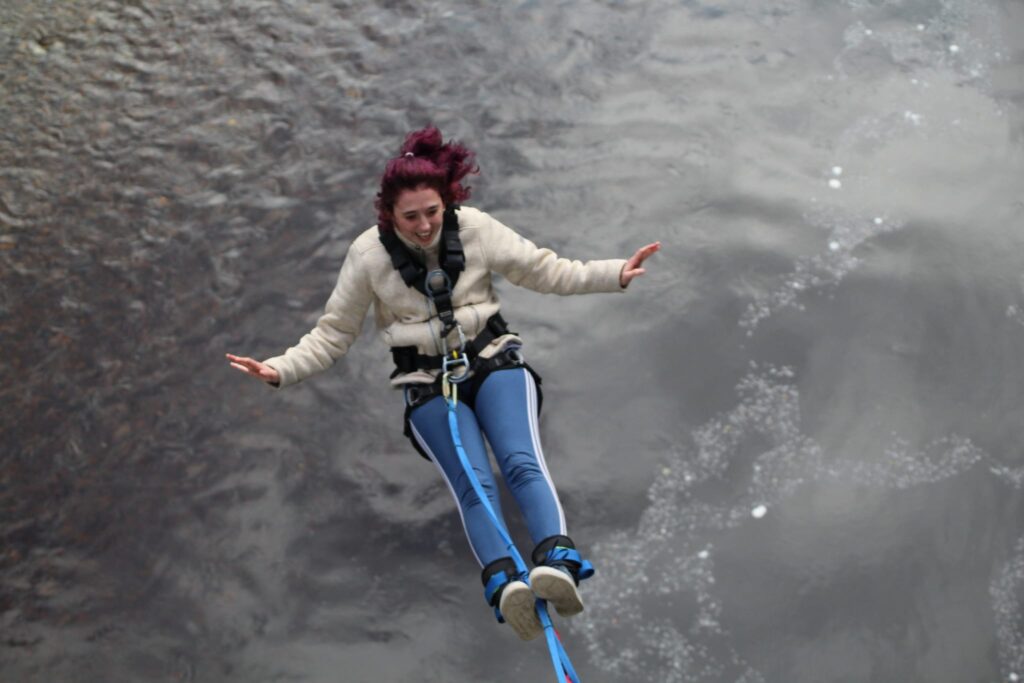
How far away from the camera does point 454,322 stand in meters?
4.03

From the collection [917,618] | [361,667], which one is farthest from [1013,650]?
[361,667]

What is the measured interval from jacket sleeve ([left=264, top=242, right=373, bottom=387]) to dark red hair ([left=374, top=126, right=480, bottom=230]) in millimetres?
230

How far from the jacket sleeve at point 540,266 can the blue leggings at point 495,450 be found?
365 millimetres

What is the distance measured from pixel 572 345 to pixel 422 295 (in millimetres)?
1329

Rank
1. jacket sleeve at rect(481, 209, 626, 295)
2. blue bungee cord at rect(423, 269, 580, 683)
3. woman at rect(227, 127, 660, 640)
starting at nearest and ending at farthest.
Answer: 1. blue bungee cord at rect(423, 269, 580, 683)
2. woman at rect(227, 127, 660, 640)
3. jacket sleeve at rect(481, 209, 626, 295)

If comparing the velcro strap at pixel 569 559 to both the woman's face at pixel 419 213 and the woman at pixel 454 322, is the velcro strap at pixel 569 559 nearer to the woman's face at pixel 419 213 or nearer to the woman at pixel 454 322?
the woman at pixel 454 322

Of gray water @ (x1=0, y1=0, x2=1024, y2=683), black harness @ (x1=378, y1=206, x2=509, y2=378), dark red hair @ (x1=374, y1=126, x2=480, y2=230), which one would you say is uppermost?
dark red hair @ (x1=374, y1=126, x2=480, y2=230)

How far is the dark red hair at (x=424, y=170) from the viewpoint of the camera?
377 centimetres

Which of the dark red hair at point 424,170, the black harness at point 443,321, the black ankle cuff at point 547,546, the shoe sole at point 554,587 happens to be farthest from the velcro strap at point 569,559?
the dark red hair at point 424,170

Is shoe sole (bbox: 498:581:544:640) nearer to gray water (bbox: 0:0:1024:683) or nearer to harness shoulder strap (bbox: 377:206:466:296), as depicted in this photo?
gray water (bbox: 0:0:1024:683)

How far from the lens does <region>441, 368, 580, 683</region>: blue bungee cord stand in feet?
11.4

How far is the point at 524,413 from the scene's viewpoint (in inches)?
162

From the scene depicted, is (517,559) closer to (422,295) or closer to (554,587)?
(554,587)

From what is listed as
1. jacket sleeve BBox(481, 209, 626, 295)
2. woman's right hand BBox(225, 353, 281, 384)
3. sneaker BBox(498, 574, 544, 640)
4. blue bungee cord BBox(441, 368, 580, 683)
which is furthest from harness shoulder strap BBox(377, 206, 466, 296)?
sneaker BBox(498, 574, 544, 640)
